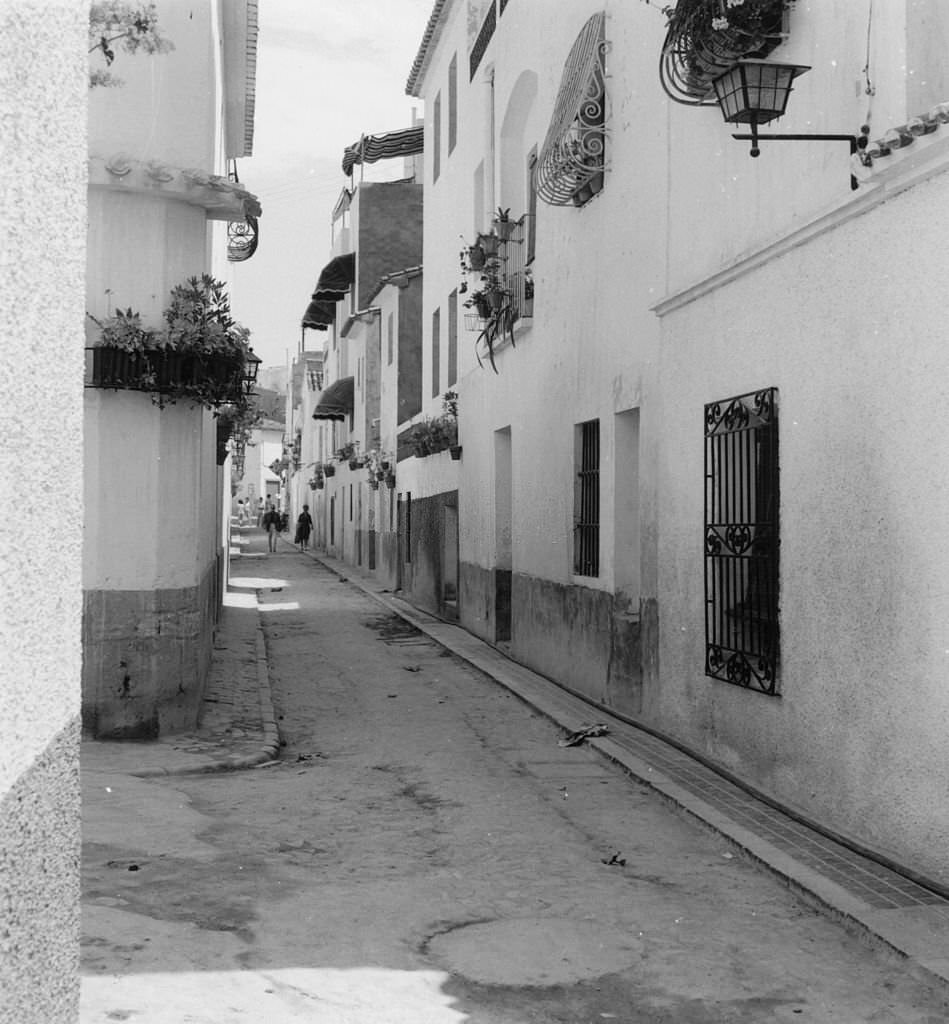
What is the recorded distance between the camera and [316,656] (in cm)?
1616

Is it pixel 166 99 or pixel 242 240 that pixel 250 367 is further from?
pixel 242 240

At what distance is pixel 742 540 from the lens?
832cm

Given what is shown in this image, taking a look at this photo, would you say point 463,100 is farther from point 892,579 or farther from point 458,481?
point 892,579

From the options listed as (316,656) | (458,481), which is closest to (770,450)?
(316,656)

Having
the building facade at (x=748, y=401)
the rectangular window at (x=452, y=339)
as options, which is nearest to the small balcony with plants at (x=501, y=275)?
the building facade at (x=748, y=401)

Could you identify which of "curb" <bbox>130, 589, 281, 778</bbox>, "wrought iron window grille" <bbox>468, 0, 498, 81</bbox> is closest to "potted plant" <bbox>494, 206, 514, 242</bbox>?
"wrought iron window grille" <bbox>468, 0, 498, 81</bbox>

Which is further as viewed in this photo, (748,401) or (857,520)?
(748,401)

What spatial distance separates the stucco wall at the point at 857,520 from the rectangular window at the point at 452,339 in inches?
477

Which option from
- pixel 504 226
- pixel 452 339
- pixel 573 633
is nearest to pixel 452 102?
pixel 452 339

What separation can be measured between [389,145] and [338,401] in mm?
7195

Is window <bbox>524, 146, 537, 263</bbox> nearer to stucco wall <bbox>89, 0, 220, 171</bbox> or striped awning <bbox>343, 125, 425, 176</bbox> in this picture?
stucco wall <bbox>89, 0, 220, 171</bbox>

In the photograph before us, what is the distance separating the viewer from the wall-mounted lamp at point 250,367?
34.2ft

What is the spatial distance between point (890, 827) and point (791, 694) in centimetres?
133

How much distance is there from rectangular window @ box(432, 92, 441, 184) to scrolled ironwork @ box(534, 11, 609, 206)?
9709mm
